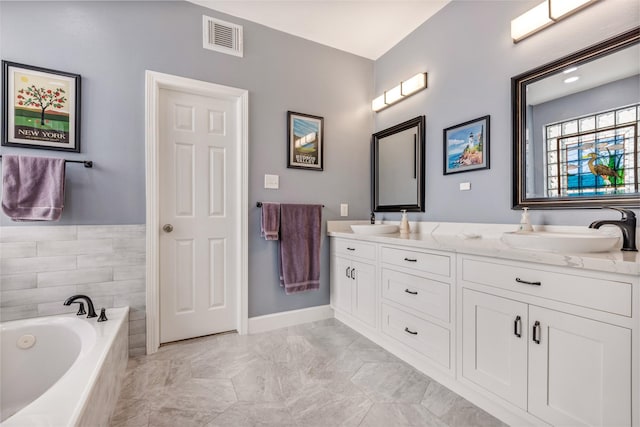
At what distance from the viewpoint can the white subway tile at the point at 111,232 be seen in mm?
1857

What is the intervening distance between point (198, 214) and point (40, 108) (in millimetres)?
1139

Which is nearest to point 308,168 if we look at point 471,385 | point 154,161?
point 154,161

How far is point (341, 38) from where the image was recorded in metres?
2.64

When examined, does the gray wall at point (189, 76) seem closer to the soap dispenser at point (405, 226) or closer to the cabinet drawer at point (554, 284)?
the soap dispenser at point (405, 226)

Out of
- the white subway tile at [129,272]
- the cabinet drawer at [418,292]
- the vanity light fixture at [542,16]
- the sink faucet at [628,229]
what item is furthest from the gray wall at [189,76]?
the sink faucet at [628,229]

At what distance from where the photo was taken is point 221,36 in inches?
89.6

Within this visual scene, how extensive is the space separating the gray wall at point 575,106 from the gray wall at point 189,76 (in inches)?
59.7

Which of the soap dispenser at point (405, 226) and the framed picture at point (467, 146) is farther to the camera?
the soap dispenser at point (405, 226)

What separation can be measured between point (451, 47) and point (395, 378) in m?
2.41

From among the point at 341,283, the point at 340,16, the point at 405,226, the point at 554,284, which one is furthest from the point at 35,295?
the point at 340,16

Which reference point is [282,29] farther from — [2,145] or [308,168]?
[2,145]

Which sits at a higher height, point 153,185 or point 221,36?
point 221,36

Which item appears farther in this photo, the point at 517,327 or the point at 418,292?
the point at 418,292

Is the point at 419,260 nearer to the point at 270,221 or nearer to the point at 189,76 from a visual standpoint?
the point at 270,221
